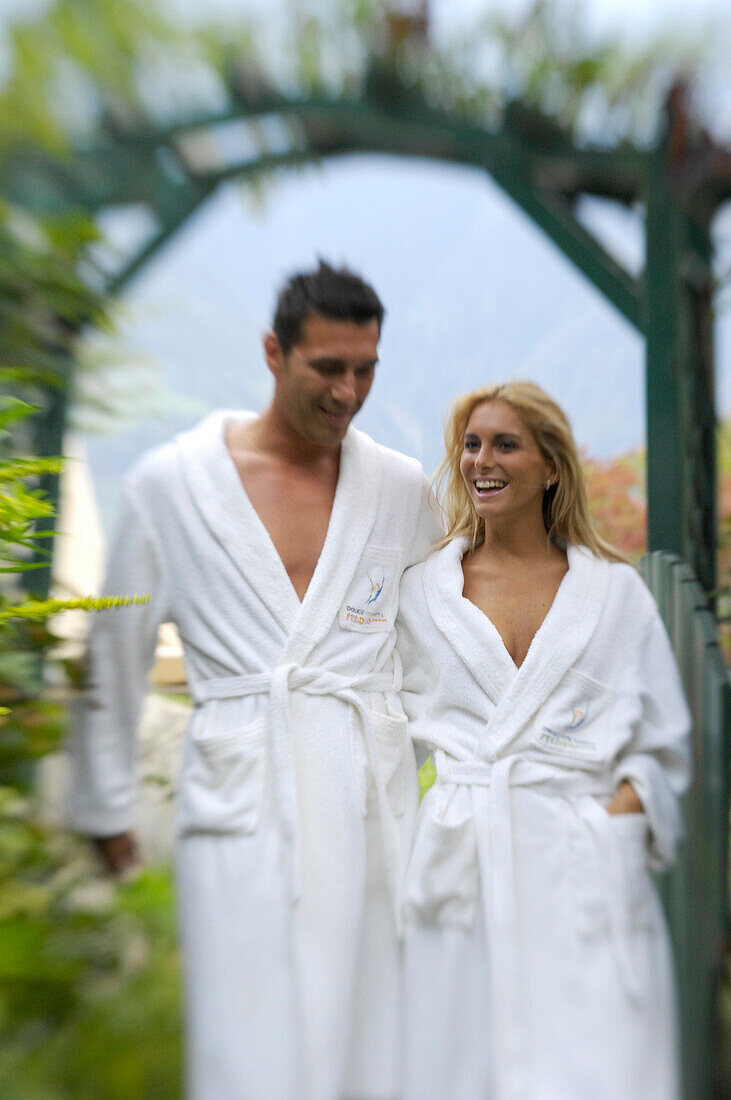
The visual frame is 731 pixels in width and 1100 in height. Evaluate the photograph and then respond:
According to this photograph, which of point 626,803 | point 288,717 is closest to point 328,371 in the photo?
point 288,717

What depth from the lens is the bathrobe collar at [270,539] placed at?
111cm

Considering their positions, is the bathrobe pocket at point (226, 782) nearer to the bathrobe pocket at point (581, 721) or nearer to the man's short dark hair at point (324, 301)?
the bathrobe pocket at point (581, 721)

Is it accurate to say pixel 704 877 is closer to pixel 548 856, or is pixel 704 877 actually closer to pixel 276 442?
pixel 548 856

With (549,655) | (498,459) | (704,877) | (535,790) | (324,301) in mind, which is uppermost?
(324,301)

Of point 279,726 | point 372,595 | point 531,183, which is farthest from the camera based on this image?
point 531,183

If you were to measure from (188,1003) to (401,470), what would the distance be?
718mm

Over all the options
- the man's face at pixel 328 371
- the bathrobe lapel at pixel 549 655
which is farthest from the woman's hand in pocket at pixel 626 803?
the man's face at pixel 328 371

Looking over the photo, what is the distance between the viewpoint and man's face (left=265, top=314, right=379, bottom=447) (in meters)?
1.07

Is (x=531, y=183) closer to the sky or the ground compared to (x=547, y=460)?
closer to the sky

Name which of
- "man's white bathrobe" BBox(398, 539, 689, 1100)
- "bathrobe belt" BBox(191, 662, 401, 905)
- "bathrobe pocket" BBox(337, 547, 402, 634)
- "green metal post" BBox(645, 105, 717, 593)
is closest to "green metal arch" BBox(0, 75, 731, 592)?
"green metal post" BBox(645, 105, 717, 593)

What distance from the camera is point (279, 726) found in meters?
1.07

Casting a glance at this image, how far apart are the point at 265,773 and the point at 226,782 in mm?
49

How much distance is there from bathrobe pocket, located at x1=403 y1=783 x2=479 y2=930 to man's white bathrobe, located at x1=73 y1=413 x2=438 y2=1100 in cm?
3

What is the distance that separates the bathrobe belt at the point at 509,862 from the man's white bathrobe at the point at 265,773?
0.10m
